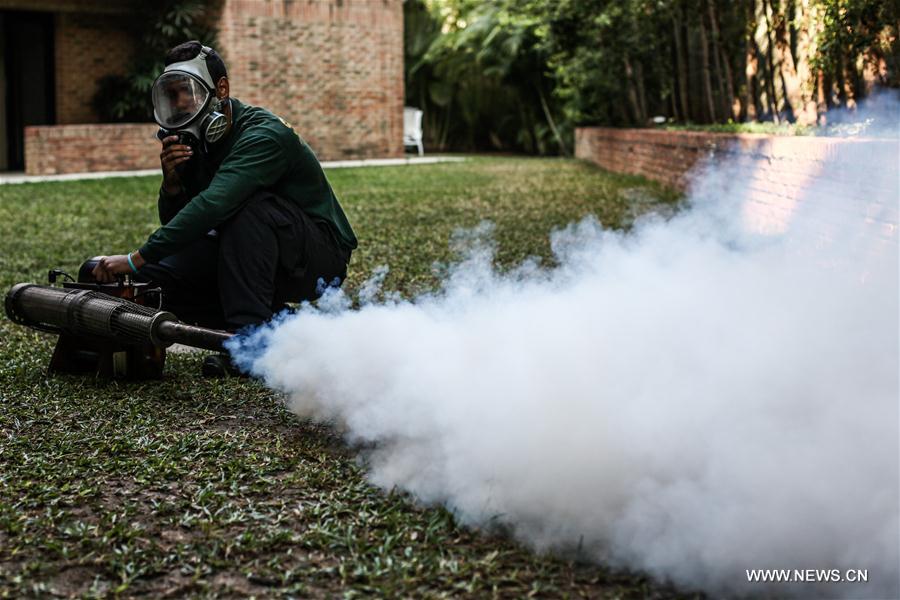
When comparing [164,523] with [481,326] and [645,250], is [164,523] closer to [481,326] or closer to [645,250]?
[481,326]

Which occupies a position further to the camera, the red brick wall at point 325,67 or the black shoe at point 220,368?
the red brick wall at point 325,67

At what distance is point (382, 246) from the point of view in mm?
7938

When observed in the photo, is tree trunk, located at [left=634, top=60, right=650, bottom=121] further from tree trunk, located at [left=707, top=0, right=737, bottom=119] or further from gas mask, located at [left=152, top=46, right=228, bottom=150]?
gas mask, located at [left=152, top=46, right=228, bottom=150]

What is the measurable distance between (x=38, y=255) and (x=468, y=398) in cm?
547

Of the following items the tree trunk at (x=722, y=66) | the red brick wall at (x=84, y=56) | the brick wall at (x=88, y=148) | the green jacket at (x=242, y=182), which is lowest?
the green jacket at (x=242, y=182)

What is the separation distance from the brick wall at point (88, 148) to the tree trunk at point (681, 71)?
307 inches

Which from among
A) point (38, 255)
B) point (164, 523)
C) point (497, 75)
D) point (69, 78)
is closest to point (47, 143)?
point (69, 78)

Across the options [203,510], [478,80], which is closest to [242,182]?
[203,510]

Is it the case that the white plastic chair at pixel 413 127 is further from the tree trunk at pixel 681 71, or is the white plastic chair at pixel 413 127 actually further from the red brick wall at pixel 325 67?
the tree trunk at pixel 681 71

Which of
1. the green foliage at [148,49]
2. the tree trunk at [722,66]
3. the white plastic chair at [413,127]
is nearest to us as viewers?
the tree trunk at [722,66]

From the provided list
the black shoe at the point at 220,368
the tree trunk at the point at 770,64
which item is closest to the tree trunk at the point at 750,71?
the tree trunk at the point at 770,64

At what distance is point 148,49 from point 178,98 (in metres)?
14.5

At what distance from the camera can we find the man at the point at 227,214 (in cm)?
390

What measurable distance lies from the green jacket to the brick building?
12.4 m
